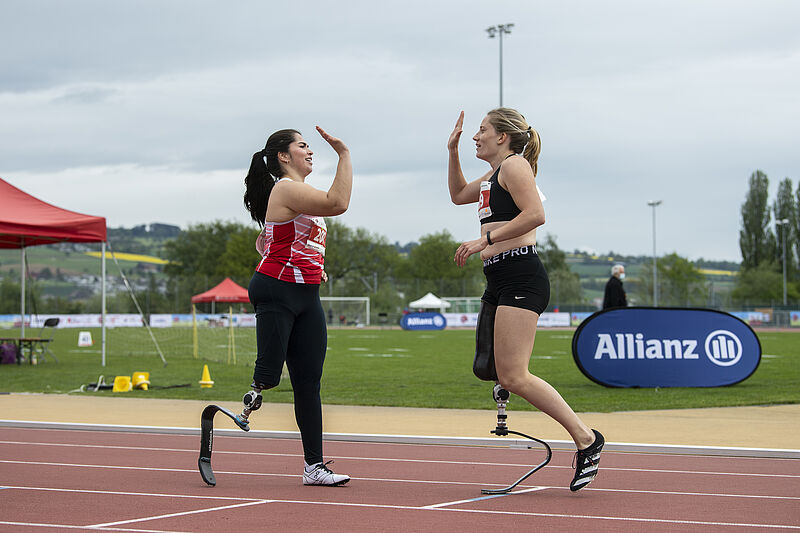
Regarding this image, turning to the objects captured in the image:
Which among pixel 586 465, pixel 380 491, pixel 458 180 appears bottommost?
pixel 380 491

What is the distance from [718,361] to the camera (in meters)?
13.5

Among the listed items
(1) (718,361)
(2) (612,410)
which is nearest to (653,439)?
(2) (612,410)

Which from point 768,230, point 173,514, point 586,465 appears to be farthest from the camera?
point 768,230

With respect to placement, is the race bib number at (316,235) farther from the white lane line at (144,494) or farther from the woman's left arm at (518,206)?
the white lane line at (144,494)

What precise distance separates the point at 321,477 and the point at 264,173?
1.83m

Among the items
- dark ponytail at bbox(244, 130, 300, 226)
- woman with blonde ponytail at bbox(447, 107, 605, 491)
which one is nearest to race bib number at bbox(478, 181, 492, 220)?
woman with blonde ponytail at bbox(447, 107, 605, 491)

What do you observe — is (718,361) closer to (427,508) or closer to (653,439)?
(653,439)

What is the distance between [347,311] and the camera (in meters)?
75.3

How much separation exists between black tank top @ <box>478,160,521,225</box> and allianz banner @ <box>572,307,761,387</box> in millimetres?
8111

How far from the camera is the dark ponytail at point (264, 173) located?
584 centimetres

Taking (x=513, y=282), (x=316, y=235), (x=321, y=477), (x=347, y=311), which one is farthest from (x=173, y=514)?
(x=347, y=311)

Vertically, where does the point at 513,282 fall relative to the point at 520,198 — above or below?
below

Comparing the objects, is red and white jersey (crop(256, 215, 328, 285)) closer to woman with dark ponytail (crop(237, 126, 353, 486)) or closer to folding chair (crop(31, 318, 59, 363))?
woman with dark ponytail (crop(237, 126, 353, 486))

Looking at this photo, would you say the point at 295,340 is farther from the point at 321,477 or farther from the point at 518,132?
the point at 518,132
